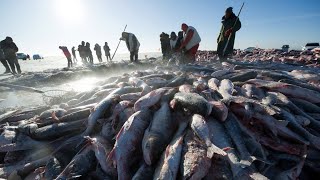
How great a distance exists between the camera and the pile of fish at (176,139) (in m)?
→ 3.33

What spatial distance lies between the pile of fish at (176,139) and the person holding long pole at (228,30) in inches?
262

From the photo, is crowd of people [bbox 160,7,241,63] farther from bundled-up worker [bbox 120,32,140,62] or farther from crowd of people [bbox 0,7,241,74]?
bundled-up worker [bbox 120,32,140,62]

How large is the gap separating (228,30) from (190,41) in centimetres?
193

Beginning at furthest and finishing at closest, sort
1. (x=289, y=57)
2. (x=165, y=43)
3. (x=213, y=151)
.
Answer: (x=165, y=43)
(x=289, y=57)
(x=213, y=151)

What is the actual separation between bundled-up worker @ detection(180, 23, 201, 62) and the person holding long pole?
1117mm

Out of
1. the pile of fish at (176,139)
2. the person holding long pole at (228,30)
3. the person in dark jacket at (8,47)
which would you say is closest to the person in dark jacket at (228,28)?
the person holding long pole at (228,30)

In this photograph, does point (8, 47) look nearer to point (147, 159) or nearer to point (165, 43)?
point (165, 43)

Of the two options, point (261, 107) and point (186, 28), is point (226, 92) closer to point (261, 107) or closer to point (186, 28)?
point (261, 107)

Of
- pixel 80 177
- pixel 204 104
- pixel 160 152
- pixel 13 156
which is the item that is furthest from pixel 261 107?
pixel 13 156

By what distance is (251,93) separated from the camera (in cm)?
531

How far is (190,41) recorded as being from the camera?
493 inches

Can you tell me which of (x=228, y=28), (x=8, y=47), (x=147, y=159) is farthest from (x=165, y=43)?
(x=147, y=159)

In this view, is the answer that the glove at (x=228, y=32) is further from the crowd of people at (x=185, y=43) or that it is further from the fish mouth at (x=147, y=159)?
the fish mouth at (x=147, y=159)

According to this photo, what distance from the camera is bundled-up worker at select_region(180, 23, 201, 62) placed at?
12242 mm
